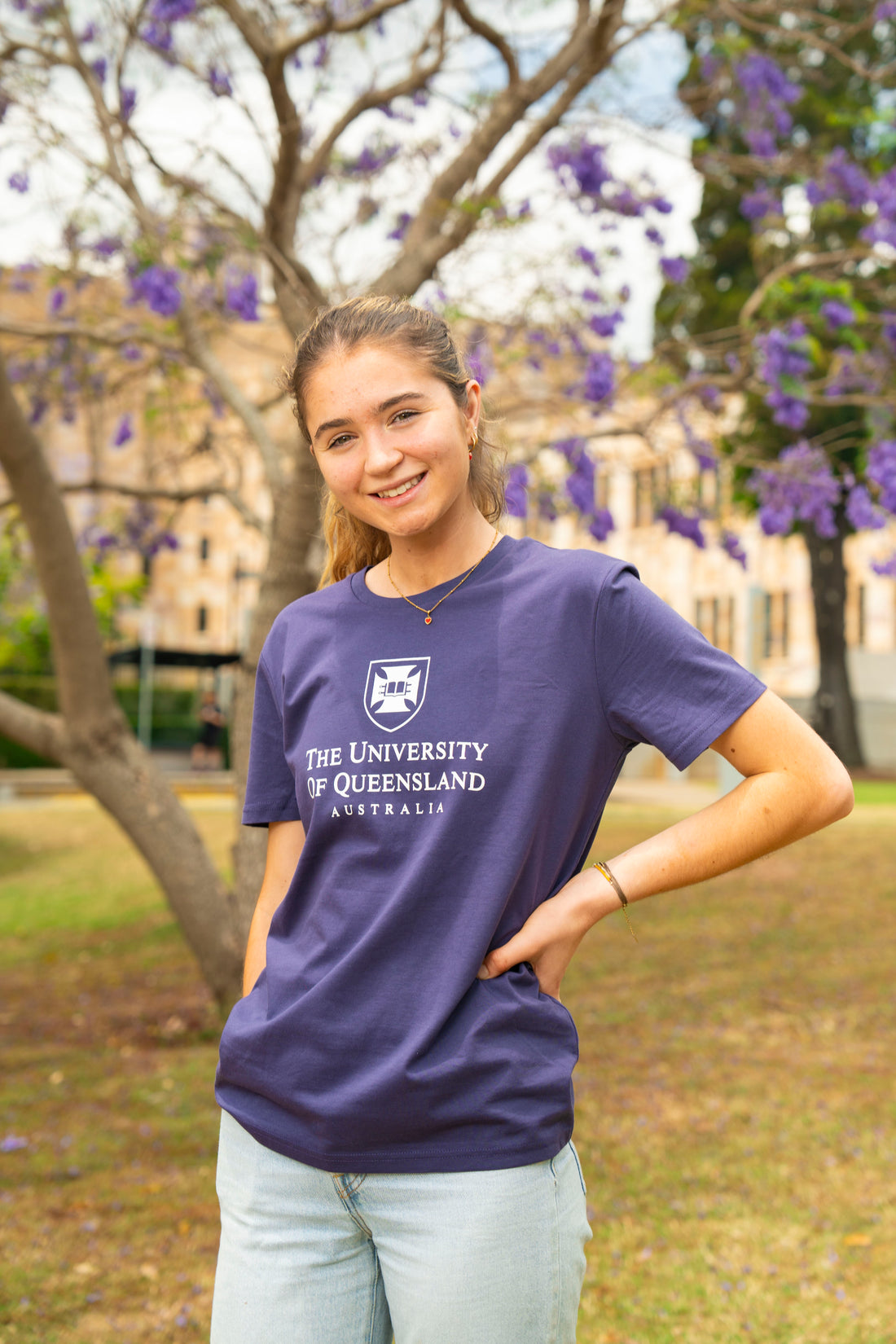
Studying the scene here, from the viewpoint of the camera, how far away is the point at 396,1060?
1.43 m

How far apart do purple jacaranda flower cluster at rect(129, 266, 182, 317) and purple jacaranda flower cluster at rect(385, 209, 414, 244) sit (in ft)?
5.83

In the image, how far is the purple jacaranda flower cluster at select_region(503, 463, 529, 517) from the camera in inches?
262

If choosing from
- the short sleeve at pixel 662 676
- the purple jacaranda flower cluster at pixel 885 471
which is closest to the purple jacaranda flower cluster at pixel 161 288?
the purple jacaranda flower cluster at pixel 885 471

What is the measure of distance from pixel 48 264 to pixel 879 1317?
626cm

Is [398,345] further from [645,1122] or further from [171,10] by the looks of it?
[171,10]

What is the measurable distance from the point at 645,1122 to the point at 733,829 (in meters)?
3.97

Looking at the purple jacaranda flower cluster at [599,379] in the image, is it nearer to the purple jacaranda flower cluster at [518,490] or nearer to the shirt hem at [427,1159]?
the purple jacaranda flower cluster at [518,490]

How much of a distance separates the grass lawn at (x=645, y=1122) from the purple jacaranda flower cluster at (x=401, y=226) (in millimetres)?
4543

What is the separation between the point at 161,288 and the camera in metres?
5.99

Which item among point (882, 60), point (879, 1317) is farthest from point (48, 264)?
point (882, 60)

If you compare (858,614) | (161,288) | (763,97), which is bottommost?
(858,614)

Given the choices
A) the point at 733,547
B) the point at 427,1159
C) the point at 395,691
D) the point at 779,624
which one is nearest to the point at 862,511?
the point at 733,547

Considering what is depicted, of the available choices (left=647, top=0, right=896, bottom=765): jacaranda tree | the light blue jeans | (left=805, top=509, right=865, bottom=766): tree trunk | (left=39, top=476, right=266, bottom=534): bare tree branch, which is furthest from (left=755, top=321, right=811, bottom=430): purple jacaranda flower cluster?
(left=805, top=509, right=865, bottom=766): tree trunk

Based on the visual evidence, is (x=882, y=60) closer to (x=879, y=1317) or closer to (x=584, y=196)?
(x=584, y=196)
